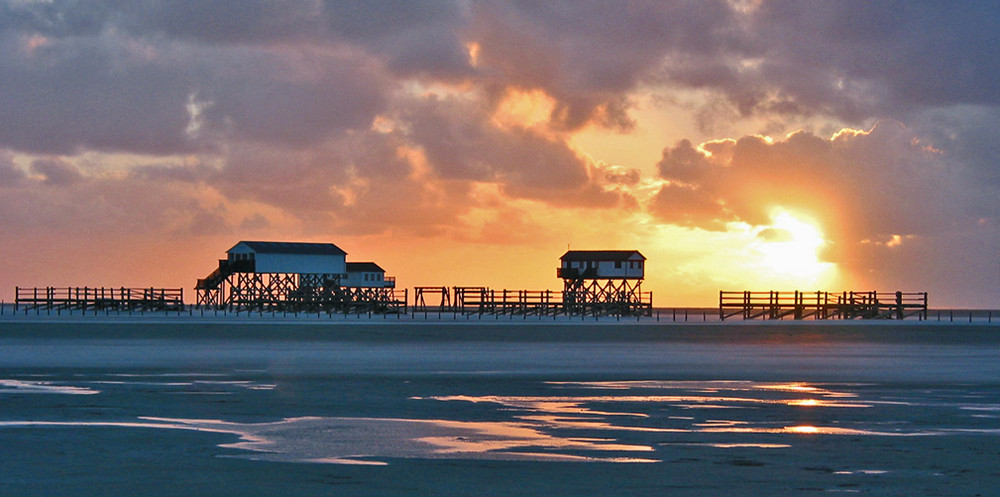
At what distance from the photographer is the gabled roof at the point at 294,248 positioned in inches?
4643

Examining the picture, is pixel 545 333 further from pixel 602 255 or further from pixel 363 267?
pixel 363 267

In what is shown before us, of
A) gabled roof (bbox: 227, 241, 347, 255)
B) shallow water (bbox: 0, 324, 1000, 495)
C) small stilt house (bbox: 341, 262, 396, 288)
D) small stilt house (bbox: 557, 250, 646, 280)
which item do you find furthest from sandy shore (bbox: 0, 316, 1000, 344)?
small stilt house (bbox: 341, 262, 396, 288)

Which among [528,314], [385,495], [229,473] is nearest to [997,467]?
[385,495]

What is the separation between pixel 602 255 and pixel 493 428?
112 meters

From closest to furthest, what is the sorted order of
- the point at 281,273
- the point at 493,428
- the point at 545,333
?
1. the point at 493,428
2. the point at 545,333
3. the point at 281,273

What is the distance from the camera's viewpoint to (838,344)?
5338cm

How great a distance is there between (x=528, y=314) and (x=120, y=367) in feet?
265

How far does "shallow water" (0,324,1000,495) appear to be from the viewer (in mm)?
13445

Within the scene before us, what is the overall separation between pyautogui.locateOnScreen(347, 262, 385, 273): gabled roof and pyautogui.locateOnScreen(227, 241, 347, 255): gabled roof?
19057 millimetres

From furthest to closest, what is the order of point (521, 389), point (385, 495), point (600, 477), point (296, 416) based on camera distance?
point (521, 389) < point (296, 416) < point (600, 477) < point (385, 495)

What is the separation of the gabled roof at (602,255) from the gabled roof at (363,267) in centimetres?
2352

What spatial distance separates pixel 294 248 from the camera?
396ft

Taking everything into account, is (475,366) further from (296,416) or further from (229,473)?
(229,473)

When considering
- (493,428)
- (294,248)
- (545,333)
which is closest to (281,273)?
(294,248)
